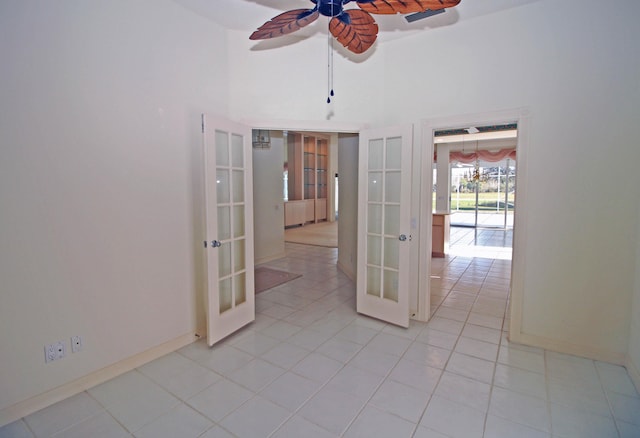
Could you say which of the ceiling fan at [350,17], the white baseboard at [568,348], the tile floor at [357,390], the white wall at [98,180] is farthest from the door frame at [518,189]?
the white wall at [98,180]

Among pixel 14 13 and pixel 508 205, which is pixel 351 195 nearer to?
pixel 14 13

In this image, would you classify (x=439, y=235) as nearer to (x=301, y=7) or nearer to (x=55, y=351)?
(x=301, y=7)

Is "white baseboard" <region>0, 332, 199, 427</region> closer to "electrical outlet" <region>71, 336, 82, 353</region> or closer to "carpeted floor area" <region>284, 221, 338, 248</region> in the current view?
"electrical outlet" <region>71, 336, 82, 353</region>

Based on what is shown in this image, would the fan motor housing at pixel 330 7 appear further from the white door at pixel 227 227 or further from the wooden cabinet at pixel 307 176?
the wooden cabinet at pixel 307 176

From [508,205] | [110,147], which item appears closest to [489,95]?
[110,147]

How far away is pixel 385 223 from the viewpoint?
359 centimetres

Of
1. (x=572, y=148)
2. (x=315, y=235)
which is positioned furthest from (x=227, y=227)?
(x=315, y=235)

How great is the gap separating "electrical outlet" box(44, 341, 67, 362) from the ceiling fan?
2.54 m

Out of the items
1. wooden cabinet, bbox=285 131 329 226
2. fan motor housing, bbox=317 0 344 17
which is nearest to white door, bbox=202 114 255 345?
fan motor housing, bbox=317 0 344 17

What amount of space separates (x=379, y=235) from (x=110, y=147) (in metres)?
2.62

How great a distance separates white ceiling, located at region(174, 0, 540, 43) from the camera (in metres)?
2.84

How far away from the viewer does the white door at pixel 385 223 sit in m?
3.36

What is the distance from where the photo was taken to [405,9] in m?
1.83

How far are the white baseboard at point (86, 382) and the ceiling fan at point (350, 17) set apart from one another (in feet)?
8.75
